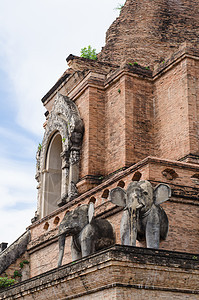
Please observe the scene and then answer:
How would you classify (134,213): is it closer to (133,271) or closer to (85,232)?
(85,232)

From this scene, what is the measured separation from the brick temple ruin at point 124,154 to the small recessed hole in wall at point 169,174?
2cm

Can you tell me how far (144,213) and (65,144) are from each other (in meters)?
7.30

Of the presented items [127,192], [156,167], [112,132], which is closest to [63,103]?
[112,132]

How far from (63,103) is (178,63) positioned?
4435 mm

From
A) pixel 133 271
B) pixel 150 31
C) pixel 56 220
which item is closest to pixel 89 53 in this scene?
pixel 150 31

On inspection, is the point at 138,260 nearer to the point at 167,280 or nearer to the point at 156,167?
the point at 167,280

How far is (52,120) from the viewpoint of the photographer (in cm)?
1894

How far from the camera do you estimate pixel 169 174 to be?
12.1 m

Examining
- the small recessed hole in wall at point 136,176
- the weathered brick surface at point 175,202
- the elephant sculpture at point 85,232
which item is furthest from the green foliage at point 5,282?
the small recessed hole in wall at point 136,176

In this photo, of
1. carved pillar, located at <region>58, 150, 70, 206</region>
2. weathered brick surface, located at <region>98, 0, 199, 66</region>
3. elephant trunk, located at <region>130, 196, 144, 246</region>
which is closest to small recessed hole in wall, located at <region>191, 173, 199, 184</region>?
elephant trunk, located at <region>130, 196, 144, 246</region>

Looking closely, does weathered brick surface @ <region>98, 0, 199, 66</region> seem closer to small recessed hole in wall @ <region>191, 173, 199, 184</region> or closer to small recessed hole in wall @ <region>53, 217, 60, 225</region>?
small recessed hole in wall @ <region>53, 217, 60, 225</region>

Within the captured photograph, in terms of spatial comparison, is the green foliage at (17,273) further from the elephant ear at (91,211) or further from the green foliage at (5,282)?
the elephant ear at (91,211)

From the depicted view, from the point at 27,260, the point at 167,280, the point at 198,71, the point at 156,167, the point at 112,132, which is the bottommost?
the point at 167,280

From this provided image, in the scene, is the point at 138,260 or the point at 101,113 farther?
the point at 101,113
